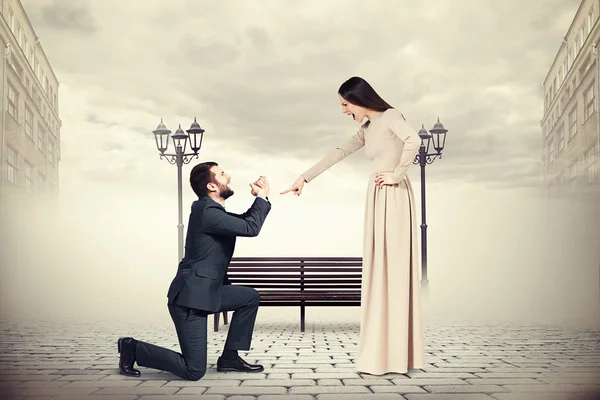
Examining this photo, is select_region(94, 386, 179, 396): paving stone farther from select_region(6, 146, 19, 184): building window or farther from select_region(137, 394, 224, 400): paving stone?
select_region(6, 146, 19, 184): building window

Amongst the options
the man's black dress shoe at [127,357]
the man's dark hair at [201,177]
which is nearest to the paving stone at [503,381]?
the man's dark hair at [201,177]

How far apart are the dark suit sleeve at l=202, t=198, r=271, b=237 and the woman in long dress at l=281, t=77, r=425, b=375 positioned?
0.93 m

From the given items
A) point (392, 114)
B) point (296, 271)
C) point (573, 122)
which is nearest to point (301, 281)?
point (296, 271)

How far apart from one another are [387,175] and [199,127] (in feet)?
23.6

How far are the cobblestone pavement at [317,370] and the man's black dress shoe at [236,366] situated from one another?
0.09m

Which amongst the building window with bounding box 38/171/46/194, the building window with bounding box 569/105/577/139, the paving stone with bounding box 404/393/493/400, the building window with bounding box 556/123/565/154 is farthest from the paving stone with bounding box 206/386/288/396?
the building window with bounding box 556/123/565/154

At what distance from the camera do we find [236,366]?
519 cm

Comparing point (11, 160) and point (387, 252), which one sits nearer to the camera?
point (387, 252)

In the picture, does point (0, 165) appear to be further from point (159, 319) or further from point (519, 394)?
point (519, 394)

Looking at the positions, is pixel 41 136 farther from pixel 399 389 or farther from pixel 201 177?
pixel 399 389

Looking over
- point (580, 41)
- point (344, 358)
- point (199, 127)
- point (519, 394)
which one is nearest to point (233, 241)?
point (344, 358)

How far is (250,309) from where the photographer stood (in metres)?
5.17

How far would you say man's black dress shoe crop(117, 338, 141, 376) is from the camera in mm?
4992

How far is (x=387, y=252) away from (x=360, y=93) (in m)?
1.18
